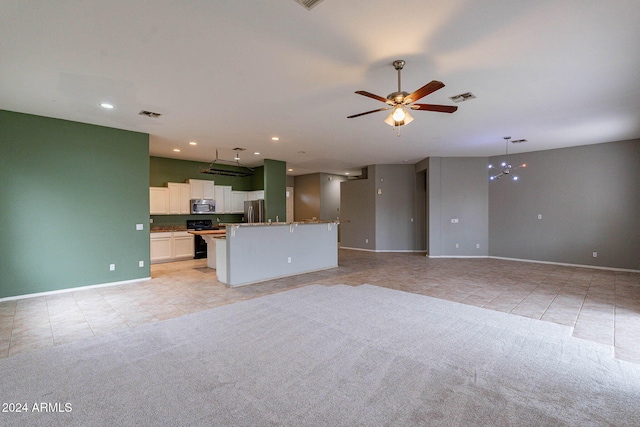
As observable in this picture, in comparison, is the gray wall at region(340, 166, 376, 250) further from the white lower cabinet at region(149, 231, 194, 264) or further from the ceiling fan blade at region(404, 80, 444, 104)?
the ceiling fan blade at region(404, 80, 444, 104)

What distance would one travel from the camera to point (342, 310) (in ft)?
12.7

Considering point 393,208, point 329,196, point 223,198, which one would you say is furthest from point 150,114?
point 329,196

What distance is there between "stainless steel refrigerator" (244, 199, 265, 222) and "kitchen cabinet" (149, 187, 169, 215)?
2281mm

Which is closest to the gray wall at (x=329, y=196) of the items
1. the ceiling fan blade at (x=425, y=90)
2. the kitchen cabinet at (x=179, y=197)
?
the kitchen cabinet at (x=179, y=197)

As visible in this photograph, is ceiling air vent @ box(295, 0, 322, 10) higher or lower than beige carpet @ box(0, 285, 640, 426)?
higher

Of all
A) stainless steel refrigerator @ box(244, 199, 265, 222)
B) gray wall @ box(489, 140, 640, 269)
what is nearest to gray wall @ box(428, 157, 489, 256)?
gray wall @ box(489, 140, 640, 269)

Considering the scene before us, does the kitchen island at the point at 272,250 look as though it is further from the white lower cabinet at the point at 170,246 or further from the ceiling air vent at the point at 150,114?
the ceiling air vent at the point at 150,114

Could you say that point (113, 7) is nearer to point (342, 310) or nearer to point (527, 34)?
point (527, 34)

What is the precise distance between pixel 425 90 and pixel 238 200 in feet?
26.1

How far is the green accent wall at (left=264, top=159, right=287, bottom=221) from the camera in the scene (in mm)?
8500

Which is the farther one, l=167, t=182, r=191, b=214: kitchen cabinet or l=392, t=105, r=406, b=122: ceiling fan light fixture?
l=167, t=182, r=191, b=214: kitchen cabinet

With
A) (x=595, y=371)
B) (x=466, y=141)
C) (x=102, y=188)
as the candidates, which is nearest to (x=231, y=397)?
(x=595, y=371)

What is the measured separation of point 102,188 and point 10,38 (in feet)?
10.5

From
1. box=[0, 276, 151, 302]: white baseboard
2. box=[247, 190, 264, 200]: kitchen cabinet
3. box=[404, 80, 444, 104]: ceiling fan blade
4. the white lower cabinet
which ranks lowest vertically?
box=[0, 276, 151, 302]: white baseboard
